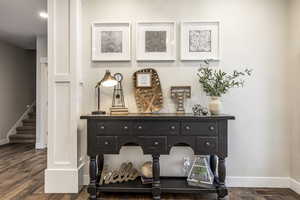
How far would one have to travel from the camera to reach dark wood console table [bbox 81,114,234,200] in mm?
2365

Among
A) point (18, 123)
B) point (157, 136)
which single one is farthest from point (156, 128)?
point (18, 123)

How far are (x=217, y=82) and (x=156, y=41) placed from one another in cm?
89

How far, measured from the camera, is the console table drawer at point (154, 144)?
2383 millimetres

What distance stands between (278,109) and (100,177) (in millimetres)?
2275

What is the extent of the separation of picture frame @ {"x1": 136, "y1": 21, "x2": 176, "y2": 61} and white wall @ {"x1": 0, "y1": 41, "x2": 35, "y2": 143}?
15.2 ft

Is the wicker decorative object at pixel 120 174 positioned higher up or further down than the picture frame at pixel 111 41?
further down

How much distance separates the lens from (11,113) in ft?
20.2

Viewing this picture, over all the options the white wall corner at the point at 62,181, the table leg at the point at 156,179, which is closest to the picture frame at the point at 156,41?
the table leg at the point at 156,179

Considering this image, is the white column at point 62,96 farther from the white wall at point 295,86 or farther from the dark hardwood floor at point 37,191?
the white wall at point 295,86

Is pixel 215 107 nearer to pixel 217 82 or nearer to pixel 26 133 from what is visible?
pixel 217 82

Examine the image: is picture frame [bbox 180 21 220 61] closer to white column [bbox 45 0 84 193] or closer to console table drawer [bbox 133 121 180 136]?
console table drawer [bbox 133 121 180 136]

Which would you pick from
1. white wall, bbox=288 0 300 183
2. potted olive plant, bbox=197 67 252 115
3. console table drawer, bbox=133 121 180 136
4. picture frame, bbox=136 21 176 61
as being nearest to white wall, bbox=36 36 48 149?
picture frame, bbox=136 21 176 61

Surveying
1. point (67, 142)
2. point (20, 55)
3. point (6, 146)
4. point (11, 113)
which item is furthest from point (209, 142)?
point (20, 55)

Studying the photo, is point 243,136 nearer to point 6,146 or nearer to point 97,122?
point 97,122
